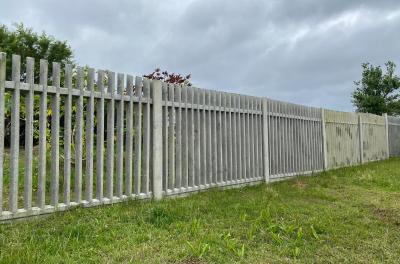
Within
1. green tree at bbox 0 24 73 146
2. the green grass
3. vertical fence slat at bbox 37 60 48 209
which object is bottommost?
the green grass

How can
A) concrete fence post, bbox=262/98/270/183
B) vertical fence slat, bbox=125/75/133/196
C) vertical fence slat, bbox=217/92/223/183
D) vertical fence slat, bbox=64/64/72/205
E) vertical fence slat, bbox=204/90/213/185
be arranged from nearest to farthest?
1. vertical fence slat, bbox=64/64/72/205
2. vertical fence slat, bbox=125/75/133/196
3. vertical fence slat, bbox=204/90/213/185
4. vertical fence slat, bbox=217/92/223/183
5. concrete fence post, bbox=262/98/270/183

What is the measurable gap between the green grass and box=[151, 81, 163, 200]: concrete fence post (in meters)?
0.28

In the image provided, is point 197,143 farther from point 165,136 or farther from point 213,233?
point 213,233

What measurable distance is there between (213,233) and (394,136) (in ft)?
55.5

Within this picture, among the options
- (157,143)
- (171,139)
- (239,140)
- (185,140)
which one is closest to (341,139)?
(239,140)

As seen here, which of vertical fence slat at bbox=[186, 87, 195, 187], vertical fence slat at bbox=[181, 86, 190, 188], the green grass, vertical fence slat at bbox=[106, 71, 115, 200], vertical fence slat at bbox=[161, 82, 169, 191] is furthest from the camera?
vertical fence slat at bbox=[186, 87, 195, 187]

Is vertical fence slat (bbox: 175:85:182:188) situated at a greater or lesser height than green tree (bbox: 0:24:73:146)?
lesser

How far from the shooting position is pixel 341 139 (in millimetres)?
12477

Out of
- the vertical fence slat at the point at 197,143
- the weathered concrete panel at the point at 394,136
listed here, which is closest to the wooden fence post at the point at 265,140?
the vertical fence slat at the point at 197,143

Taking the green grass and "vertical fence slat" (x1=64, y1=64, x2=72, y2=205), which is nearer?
the green grass

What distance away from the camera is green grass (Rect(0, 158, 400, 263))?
3.24 meters

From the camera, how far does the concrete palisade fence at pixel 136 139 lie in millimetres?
4301

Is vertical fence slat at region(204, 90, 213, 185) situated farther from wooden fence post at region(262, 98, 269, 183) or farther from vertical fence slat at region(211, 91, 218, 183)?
wooden fence post at region(262, 98, 269, 183)

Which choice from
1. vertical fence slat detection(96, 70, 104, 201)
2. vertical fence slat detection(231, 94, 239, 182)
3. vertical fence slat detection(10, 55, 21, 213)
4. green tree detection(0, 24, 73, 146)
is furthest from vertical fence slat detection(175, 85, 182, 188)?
green tree detection(0, 24, 73, 146)
